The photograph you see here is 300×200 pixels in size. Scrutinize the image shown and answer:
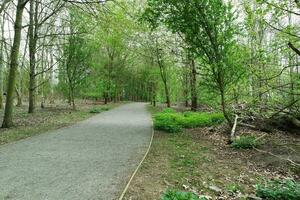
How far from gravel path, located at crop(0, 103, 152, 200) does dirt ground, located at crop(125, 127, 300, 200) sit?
0.49m

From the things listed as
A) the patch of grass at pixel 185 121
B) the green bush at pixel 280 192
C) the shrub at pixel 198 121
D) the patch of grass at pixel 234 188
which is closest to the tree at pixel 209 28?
the patch of grass at pixel 185 121

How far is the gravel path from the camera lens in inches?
215

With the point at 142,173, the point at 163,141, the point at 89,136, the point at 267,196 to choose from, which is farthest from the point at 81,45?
the point at 267,196

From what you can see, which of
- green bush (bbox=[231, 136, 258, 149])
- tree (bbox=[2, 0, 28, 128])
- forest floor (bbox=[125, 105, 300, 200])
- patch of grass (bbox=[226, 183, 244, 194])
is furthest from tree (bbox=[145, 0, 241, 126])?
tree (bbox=[2, 0, 28, 128])

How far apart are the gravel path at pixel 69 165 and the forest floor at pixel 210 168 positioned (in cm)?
49

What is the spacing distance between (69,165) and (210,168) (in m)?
3.34

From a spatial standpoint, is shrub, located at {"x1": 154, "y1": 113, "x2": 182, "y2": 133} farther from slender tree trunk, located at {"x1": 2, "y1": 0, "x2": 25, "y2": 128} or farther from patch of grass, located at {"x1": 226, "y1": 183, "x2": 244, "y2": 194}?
patch of grass, located at {"x1": 226, "y1": 183, "x2": 244, "y2": 194}

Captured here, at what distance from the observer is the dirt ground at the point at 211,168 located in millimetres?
5953

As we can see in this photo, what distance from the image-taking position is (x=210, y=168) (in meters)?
7.55

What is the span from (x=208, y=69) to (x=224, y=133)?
275 cm

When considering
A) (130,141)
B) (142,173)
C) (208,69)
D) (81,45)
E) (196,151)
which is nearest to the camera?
(142,173)

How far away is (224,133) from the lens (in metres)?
12.7

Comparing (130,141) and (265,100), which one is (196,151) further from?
(265,100)

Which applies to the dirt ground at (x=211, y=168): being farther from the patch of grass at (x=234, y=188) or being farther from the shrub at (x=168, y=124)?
the shrub at (x=168, y=124)
